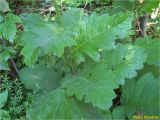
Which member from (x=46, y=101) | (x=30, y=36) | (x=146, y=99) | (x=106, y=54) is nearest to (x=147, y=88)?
(x=146, y=99)

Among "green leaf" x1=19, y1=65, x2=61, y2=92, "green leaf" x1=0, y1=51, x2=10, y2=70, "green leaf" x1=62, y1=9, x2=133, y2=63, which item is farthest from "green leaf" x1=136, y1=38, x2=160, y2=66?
"green leaf" x1=0, y1=51, x2=10, y2=70

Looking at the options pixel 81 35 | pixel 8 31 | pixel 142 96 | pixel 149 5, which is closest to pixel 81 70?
pixel 81 35

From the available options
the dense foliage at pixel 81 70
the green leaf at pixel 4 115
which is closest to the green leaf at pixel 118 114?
the dense foliage at pixel 81 70

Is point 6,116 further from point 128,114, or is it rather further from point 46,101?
point 128,114

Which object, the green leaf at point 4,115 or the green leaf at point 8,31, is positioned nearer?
the green leaf at point 4,115

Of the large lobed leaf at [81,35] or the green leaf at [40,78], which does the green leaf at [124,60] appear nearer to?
the large lobed leaf at [81,35]

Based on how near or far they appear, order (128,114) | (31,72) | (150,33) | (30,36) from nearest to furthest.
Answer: (30,36) → (128,114) → (31,72) → (150,33)
